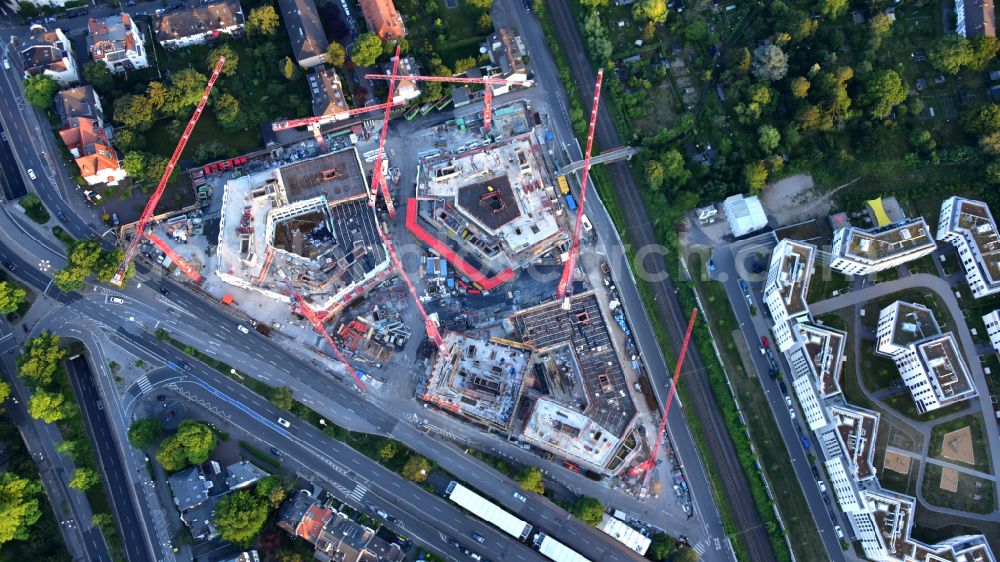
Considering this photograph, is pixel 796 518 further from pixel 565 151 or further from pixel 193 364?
pixel 193 364

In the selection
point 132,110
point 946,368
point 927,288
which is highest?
point 132,110

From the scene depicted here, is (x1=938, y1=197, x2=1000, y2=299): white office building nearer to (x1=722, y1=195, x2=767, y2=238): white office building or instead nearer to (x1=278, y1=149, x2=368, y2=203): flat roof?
(x1=722, y1=195, x2=767, y2=238): white office building

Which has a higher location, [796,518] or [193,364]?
[193,364]

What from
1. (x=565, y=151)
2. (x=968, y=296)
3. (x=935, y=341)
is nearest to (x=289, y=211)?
(x=565, y=151)

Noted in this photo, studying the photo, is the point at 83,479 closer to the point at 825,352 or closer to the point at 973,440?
the point at 825,352

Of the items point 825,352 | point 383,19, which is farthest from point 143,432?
point 825,352

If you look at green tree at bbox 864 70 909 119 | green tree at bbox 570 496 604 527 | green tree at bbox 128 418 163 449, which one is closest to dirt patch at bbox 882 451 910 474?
green tree at bbox 570 496 604 527
